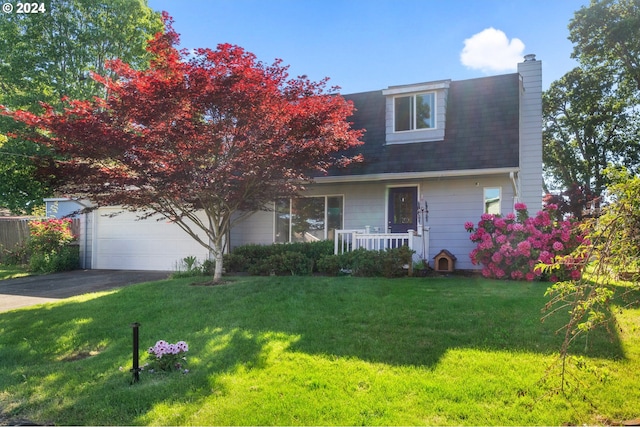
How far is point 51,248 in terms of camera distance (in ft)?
43.5

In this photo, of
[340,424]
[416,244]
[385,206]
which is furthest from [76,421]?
[385,206]

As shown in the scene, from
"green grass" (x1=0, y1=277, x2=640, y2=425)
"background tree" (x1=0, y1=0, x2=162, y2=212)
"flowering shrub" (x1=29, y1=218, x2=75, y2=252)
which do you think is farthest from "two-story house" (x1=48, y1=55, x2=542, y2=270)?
"background tree" (x1=0, y1=0, x2=162, y2=212)

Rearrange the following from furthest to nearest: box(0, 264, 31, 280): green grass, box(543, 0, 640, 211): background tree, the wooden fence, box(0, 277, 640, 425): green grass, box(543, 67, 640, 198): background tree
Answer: box(543, 67, 640, 198): background tree → box(543, 0, 640, 211): background tree → the wooden fence → box(0, 264, 31, 280): green grass → box(0, 277, 640, 425): green grass

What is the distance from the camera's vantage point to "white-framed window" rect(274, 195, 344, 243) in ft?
37.8

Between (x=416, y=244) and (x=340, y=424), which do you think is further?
(x=416, y=244)

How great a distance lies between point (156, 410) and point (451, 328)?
3.21 meters

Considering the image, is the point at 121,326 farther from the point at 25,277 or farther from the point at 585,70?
the point at 585,70

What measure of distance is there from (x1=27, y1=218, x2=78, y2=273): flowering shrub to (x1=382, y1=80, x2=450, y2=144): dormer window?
10736 millimetres

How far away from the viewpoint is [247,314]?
5.69 m

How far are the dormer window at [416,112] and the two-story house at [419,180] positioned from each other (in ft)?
0.09

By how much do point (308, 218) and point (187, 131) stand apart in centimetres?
529

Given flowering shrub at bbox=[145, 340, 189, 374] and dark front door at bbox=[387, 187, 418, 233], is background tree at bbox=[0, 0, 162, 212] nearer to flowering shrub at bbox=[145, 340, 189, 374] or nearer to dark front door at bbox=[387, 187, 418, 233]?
dark front door at bbox=[387, 187, 418, 233]

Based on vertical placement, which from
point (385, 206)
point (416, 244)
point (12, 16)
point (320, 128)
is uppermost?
point (12, 16)

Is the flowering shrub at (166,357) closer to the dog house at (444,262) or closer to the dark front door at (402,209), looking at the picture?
the dog house at (444,262)
